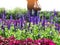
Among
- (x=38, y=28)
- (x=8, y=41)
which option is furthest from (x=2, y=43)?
(x=38, y=28)

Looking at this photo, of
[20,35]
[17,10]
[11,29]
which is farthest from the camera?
[17,10]

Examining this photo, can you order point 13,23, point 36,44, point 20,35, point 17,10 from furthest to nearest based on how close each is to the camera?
point 17,10
point 13,23
point 20,35
point 36,44

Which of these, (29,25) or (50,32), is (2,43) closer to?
(50,32)

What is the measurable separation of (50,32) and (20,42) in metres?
1.49

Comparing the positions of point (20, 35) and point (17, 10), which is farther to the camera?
point (17, 10)

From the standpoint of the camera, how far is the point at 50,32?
6418mm

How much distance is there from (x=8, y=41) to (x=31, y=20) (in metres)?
2.30

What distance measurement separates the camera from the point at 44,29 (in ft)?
23.1

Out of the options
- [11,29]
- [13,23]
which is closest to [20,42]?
[11,29]

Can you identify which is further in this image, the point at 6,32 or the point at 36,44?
the point at 6,32

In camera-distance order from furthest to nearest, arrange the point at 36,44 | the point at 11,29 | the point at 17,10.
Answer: the point at 17,10 < the point at 11,29 < the point at 36,44

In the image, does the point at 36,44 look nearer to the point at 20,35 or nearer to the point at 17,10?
the point at 20,35

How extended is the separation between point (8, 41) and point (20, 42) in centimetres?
27

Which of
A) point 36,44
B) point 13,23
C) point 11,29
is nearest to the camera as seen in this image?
point 36,44
